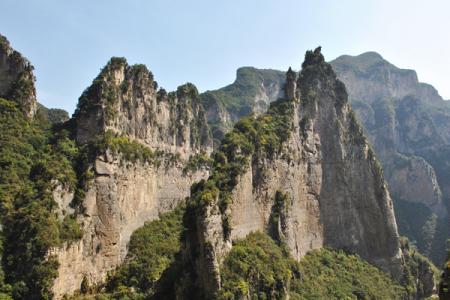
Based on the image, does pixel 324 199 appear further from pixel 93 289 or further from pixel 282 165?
pixel 93 289

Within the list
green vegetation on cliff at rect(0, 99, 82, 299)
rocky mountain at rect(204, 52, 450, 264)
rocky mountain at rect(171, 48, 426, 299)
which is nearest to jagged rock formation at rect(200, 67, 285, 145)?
rocky mountain at rect(204, 52, 450, 264)

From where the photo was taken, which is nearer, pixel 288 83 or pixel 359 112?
pixel 288 83

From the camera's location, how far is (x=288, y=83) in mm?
74375

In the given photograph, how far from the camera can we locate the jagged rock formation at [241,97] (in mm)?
139500

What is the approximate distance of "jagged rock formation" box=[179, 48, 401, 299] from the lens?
4703cm

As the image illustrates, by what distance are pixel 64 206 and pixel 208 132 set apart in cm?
4385

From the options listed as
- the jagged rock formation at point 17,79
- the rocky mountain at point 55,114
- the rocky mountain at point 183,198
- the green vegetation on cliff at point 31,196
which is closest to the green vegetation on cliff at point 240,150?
the rocky mountain at point 183,198

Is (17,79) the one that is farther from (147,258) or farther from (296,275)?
(296,275)

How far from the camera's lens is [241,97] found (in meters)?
170

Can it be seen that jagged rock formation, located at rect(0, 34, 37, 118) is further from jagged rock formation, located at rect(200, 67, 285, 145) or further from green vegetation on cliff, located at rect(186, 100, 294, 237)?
jagged rock formation, located at rect(200, 67, 285, 145)

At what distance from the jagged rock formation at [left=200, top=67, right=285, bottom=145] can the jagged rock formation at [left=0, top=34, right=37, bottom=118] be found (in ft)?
210

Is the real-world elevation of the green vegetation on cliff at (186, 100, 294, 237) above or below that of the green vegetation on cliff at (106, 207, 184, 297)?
above

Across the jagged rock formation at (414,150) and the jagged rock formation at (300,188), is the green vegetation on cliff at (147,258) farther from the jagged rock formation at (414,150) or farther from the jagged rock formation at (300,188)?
the jagged rock formation at (414,150)

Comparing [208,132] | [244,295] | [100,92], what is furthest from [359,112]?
[244,295]
